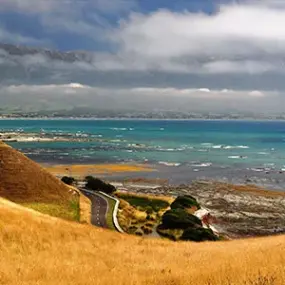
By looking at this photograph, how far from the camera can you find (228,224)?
186 feet

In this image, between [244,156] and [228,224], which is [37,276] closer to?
[228,224]

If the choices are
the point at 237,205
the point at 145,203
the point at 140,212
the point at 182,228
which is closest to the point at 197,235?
the point at 182,228

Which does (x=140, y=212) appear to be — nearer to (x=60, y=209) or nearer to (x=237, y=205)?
(x=60, y=209)

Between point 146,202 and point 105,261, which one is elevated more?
point 105,261

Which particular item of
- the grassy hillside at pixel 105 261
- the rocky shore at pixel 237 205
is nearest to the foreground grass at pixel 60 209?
the rocky shore at pixel 237 205

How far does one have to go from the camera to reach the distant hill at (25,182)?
4984 cm

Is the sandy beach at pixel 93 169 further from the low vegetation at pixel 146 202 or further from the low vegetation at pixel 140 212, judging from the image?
the low vegetation at pixel 140 212

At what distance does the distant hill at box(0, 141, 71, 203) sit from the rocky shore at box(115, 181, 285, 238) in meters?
17.9

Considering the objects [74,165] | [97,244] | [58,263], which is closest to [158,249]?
[97,244]

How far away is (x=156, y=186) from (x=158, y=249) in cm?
6011

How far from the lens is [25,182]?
51938 mm

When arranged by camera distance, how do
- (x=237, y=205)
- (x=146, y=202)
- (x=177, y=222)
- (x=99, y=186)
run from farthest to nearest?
(x=237, y=205) < (x=99, y=186) < (x=146, y=202) < (x=177, y=222)

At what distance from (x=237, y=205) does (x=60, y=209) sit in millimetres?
27773

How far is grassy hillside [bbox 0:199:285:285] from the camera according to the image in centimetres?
1067
